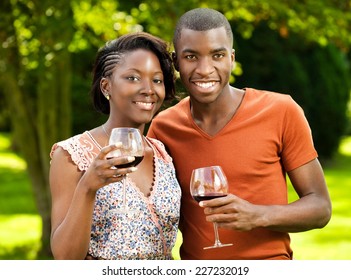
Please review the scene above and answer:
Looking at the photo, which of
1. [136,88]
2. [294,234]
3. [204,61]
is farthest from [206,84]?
[294,234]

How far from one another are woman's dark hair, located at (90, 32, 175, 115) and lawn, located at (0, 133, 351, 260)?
7.13 m

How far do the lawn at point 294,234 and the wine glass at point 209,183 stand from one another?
7443 mm

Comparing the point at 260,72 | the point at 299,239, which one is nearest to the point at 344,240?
the point at 299,239

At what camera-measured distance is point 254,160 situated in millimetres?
3967

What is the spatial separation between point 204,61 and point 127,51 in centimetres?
37

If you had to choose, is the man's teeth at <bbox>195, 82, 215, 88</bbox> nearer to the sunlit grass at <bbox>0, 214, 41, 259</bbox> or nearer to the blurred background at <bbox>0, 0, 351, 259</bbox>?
the blurred background at <bbox>0, 0, 351, 259</bbox>

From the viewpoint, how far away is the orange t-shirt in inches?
155

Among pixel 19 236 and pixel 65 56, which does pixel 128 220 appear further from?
pixel 19 236

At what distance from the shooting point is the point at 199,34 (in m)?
3.88

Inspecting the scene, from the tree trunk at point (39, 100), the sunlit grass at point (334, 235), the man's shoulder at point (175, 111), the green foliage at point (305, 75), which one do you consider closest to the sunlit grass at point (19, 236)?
the tree trunk at point (39, 100)

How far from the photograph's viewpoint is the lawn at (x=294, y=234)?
11484 millimetres

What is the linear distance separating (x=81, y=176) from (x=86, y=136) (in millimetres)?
282
